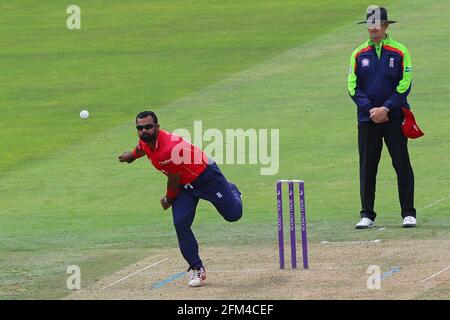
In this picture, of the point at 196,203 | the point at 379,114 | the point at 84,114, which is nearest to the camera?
the point at 196,203

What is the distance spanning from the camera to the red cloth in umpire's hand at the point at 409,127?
13672 millimetres

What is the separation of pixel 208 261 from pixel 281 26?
16.9 m

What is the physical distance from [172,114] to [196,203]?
9.77 m

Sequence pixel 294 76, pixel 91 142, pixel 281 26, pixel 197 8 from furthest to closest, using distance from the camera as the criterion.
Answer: pixel 197 8
pixel 281 26
pixel 294 76
pixel 91 142

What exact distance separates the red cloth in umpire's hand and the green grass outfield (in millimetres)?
1033

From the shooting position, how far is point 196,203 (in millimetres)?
11938

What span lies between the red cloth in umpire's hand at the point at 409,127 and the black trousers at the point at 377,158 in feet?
0.26

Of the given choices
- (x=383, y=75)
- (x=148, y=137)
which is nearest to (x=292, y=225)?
(x=148, y=137)

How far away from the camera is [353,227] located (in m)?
14.1

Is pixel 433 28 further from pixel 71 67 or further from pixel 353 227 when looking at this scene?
pixel 353 227

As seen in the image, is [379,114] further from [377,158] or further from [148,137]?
[148,137]

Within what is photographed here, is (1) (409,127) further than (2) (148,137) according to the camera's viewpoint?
Yes

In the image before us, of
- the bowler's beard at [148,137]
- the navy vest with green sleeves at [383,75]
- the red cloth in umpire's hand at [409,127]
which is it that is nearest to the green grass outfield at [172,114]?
the red cloth in umpire's hand at [409,127]

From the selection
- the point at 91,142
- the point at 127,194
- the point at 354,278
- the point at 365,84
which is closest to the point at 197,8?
the point at 91,142
